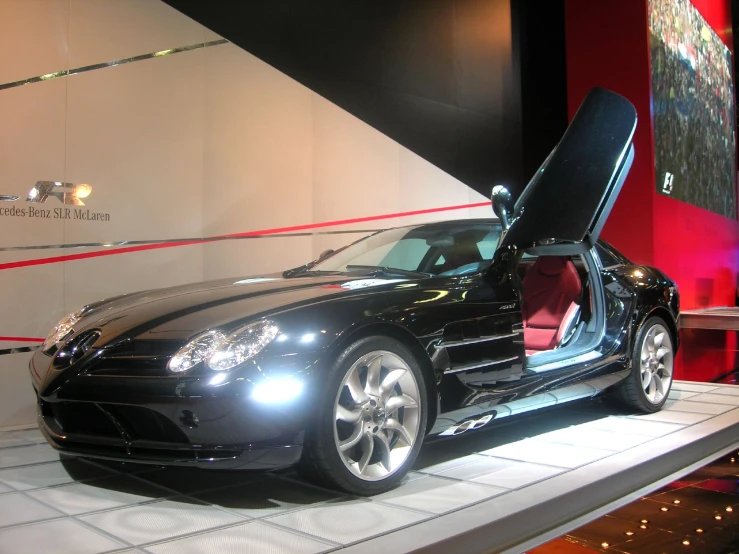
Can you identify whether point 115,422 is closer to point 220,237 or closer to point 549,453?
point 549,453

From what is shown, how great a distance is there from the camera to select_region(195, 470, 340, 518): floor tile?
2307 millimetres

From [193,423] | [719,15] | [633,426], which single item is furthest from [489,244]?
[719,15]

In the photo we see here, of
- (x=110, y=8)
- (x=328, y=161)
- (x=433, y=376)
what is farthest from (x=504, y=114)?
(x=433, y=376)


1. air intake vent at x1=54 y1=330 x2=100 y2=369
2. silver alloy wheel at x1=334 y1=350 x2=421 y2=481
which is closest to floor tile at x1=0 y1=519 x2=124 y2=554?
air intake vent at x1=54 y1=330 x2=100 y2=369

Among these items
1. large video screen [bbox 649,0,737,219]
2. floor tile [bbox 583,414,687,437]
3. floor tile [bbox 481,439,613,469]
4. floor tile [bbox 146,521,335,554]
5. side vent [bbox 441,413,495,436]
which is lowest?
floor tile [bbox 583,414,687,437]

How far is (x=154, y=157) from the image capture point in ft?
15.0

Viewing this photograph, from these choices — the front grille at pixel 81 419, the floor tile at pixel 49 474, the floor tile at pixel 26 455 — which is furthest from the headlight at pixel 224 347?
the floor tile at pixel 26 455

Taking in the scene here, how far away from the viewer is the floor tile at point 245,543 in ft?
6.21

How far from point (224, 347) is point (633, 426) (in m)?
2.43

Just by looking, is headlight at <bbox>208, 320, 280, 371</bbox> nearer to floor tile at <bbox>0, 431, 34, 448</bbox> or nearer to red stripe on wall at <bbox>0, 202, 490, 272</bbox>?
floor tile at <bbox>0, 431, 34, 448</bbox>

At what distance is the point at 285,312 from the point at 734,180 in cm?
970

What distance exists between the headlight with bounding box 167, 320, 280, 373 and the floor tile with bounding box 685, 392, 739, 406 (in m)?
3.41

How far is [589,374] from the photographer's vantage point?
3.47 metres

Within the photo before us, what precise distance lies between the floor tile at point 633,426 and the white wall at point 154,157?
2.54 metres
